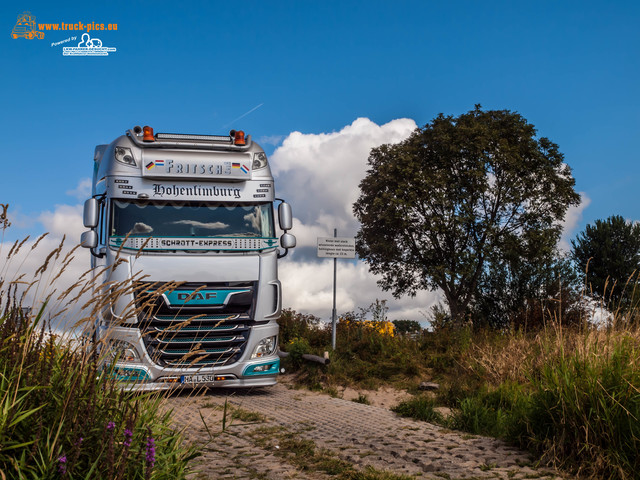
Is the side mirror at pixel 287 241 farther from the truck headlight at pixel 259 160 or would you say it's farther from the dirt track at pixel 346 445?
the dirt track at pixel 346 445

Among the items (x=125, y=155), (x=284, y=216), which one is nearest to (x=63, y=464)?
(x=284, y=216)

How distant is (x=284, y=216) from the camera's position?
1141 centimetres

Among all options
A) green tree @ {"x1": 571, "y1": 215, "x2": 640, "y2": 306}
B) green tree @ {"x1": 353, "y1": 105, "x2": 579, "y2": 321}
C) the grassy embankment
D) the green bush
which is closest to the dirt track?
the green bush

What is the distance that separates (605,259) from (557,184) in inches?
254

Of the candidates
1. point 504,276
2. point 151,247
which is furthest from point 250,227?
point 504,276

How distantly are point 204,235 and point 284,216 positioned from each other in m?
1.59

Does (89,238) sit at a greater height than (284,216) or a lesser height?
lesser

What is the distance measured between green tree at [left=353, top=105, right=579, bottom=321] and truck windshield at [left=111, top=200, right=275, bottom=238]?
58.7 ft

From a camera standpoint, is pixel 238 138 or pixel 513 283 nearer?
pixel 238 138

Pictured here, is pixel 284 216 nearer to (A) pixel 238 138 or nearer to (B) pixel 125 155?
(A) pixel 238 138

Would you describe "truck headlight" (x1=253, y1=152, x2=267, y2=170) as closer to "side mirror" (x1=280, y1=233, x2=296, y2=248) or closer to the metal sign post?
"side mirror" (x1=280, y1=233, x2=296, y2=248)

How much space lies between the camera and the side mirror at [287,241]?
11367 mm

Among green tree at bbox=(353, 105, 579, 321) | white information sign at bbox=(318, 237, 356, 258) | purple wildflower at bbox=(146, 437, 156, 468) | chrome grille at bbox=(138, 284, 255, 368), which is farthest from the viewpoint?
green tree at bbox=(353, 105, 579, 321)

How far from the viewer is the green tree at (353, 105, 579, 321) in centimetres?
2908
